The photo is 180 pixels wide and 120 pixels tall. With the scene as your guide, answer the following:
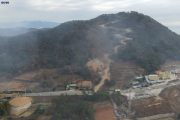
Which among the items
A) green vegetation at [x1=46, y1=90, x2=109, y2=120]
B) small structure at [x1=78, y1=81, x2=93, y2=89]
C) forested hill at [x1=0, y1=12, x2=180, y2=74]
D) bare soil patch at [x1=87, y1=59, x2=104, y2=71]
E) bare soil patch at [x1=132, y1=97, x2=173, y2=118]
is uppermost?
forested hill at [x1=0, y1=12, x2=180, y2=74]

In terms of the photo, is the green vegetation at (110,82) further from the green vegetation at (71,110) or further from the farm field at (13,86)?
the farm field at (13,86)

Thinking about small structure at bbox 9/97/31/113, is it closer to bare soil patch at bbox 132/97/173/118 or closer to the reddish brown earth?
the reddish brown earth

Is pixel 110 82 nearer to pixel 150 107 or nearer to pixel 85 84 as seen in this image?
pixel 85 84

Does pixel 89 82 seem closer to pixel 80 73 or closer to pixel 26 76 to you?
pixel 80 73

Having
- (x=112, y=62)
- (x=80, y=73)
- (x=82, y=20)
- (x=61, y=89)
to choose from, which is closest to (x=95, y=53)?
(x=112, y=62)

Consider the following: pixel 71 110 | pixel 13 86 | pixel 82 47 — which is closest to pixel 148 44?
pixel 82 47

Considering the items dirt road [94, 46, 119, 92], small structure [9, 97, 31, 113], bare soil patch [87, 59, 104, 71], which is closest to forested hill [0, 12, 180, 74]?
bare soil patch [87, 59, 104, 71]
